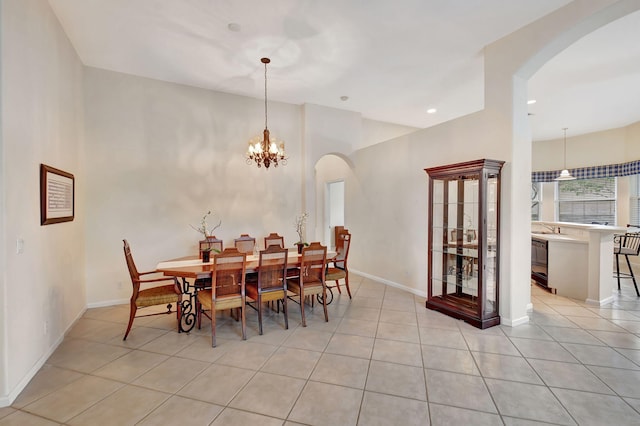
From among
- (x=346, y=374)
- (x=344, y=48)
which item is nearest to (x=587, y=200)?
(x=344, y=48)

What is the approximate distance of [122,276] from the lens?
4309mm

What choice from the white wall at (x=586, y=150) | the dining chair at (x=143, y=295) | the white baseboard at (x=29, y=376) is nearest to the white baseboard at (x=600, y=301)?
the white wall at (x=586, y=150)

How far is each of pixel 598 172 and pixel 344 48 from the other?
7.28m

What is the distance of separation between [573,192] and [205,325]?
30.7 feet

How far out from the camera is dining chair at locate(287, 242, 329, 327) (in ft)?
11.8

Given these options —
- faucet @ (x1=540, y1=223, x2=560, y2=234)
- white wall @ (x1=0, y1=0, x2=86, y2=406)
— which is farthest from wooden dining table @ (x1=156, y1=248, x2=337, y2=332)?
faucet @ (x1=540, y1=223, x2=560, y2=234)

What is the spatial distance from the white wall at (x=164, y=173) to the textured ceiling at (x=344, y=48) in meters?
0.34

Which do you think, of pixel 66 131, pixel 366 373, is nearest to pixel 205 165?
Result: pixel 66 131

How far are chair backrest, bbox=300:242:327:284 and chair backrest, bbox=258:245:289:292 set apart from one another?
25 cm

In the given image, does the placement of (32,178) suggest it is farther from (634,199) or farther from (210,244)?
(634,199)

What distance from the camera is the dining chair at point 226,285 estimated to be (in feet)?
9.84

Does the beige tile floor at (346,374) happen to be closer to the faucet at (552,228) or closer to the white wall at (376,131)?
the faucet at (552,228)

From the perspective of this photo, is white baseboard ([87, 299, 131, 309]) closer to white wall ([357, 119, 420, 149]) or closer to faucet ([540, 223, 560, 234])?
white wall ([357, 119, 420, 149])

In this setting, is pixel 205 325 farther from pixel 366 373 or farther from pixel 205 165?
pixel 205 165
